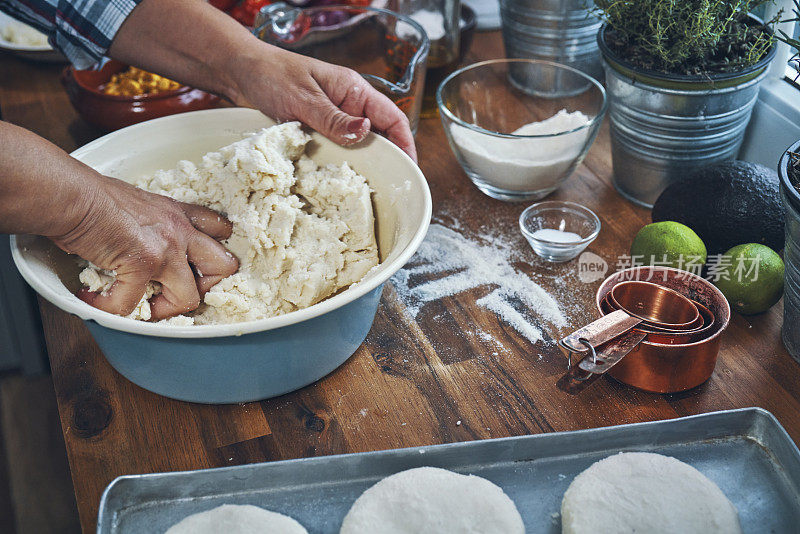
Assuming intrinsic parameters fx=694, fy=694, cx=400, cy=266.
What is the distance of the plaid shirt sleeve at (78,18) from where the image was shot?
1150 mm

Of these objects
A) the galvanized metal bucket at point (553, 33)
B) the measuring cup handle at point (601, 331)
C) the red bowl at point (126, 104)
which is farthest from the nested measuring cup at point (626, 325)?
the red bowl at point (126, 104)

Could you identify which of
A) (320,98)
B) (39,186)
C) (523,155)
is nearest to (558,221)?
(523,155)

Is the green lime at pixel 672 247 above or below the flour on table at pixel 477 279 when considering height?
above

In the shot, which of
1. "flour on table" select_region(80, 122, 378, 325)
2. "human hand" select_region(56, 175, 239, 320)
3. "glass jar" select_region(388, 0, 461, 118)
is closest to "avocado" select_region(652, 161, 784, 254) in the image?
"flour on table" select_region(80, 122, 378, 325)

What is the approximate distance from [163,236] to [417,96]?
66 centimetres

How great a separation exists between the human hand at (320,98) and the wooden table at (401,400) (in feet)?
0.87

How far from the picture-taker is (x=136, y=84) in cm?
149

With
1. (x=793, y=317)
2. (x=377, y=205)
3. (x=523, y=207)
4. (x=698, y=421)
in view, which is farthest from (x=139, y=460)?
(x=793, y=317)

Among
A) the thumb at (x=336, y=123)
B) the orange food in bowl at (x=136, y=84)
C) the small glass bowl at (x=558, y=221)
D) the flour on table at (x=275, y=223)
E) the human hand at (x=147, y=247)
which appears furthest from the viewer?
the orange food in bowl at (x=136, y=84)

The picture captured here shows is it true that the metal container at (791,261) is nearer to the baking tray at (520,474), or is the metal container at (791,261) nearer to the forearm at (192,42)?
the baking tray at (520,474)

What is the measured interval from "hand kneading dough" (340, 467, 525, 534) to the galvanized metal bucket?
3.14 ft

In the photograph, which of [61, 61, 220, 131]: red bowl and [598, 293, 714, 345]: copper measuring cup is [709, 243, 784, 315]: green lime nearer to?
[598, 293, 714, 345]: copper measuring cup

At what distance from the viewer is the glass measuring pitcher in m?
1.47

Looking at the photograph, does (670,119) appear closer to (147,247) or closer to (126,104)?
(147,247)
